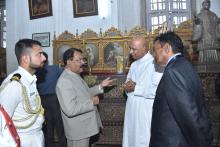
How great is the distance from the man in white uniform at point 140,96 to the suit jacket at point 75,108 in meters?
0.58

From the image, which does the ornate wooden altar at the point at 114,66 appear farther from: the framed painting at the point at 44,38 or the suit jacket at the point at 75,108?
the suit jacket at the point at 75,108

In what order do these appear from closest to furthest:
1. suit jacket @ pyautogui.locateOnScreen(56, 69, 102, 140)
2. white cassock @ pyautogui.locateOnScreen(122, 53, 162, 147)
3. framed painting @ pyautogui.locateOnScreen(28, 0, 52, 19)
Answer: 1. suit jacket @ pyautogui.locateOnScreen(56, 69, 102, 140)
2. white cassock @ pyautogui.locateOnScreen(122, 53, 162, 147)
3. framed painting @ pyautogui.locateOnScreen(28, 0, 52, 19)

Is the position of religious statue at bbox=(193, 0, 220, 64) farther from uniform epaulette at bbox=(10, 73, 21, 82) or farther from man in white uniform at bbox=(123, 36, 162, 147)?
uniform epaulette at bbox=(10, 73, 21, 82)

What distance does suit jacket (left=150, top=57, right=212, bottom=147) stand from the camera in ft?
7.79

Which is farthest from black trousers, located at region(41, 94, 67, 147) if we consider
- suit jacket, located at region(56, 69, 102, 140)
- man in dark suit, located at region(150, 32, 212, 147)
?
man in dark suit, located at region(150, 32, 212, 147)

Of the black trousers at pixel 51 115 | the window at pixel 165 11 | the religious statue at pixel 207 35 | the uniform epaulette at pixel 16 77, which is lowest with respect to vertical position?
the black trousers at pixel 51 115

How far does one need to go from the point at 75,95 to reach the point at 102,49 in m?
3.94

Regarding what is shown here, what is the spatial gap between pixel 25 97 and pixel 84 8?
6.63 m

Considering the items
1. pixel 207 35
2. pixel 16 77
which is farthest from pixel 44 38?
pixel 16 77

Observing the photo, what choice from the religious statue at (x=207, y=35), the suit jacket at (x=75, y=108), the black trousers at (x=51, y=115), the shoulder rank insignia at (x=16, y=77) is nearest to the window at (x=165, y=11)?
the religious statue at (x=207, y=35)

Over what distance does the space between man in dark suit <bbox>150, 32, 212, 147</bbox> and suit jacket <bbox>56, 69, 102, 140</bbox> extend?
1113 mm

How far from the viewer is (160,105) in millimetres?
2504

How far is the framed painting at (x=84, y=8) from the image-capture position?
882 centimetres

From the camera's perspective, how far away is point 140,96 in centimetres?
402
